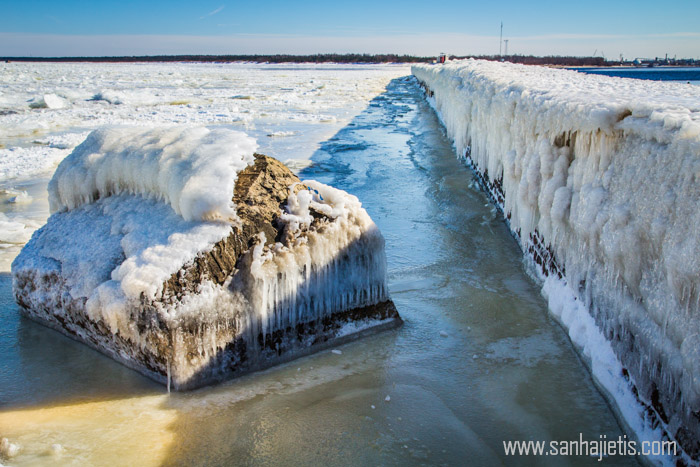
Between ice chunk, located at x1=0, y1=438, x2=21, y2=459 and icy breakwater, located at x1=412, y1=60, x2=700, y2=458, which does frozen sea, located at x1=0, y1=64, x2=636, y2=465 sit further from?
icy breakwater, located at x1=412, y1=60, x2=700, y2=458

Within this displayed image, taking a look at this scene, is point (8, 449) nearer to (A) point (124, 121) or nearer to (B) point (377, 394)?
(B) point (377, 394)

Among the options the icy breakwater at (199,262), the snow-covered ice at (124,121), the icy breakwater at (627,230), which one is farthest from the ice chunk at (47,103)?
the icy breakwater at (627,230)

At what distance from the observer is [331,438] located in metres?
2.19

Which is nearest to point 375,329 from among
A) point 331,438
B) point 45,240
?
point 331,438

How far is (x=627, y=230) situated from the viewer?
2.21 metres

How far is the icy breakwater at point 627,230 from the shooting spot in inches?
69.6

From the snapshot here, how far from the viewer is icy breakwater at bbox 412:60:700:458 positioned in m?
1.77

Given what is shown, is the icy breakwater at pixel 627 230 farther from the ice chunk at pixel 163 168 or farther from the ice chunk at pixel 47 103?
the ice chunk at pixel 47 103

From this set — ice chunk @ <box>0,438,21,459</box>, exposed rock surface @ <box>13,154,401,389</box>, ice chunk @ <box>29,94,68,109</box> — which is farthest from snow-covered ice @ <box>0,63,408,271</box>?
ice chunk @ <box>0,438,21,459</box>

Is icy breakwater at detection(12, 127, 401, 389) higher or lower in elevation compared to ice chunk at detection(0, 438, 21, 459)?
higher

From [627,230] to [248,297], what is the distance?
1817 mm

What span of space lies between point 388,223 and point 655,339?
339cm

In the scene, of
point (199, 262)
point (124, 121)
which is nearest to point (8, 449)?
point (199, 262)

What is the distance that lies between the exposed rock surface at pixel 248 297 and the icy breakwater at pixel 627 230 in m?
1.17
